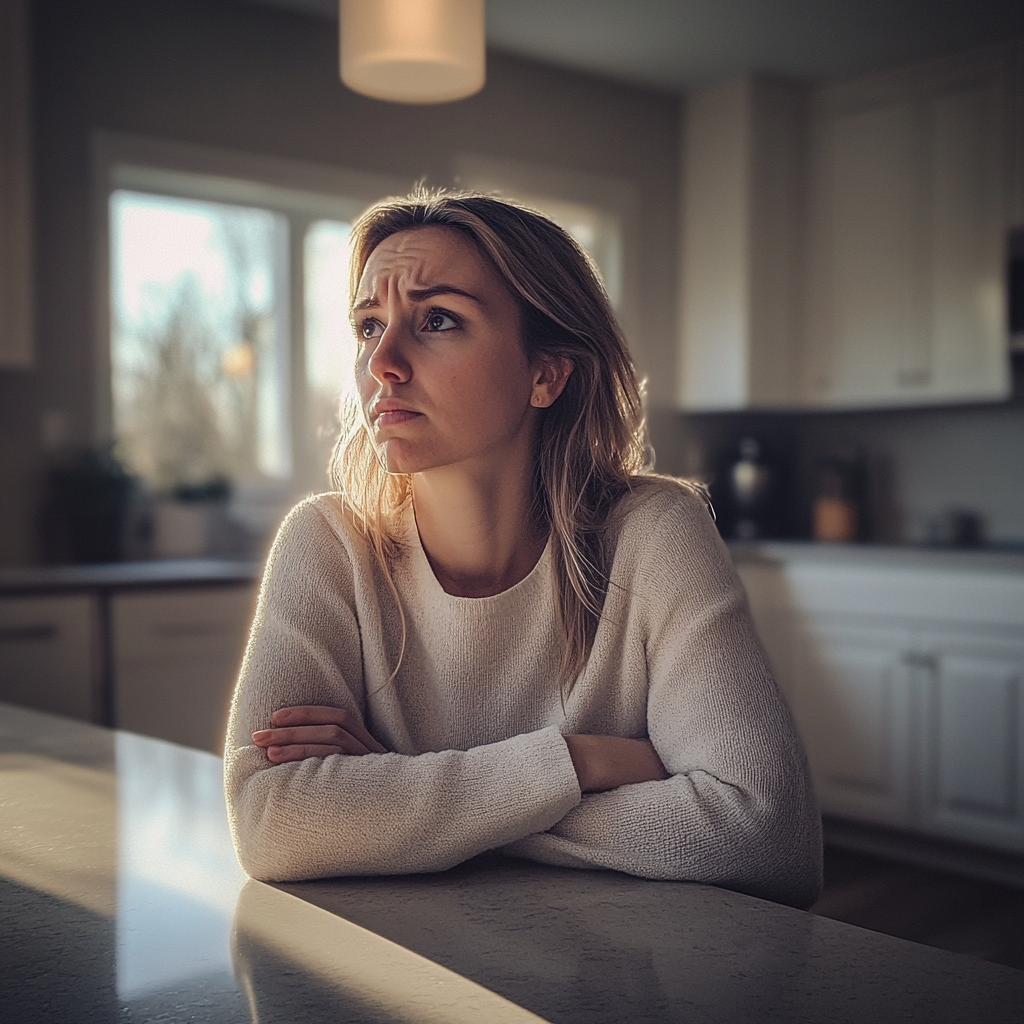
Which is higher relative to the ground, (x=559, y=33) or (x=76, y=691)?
(x=559, y=33)

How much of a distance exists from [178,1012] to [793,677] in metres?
3.51

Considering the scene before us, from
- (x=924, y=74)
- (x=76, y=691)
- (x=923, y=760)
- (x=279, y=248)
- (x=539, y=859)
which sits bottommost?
(x=923, y=760)

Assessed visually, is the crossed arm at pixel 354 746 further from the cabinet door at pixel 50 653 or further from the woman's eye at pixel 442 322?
the cabinet door at pixel 50 653

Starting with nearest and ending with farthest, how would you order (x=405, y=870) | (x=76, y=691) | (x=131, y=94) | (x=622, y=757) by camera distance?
(x=405, y=870) → (x=622, y=757) → (x=76, y=691) → (x=131, y=94)

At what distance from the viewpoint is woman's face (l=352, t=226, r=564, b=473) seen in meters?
1.18

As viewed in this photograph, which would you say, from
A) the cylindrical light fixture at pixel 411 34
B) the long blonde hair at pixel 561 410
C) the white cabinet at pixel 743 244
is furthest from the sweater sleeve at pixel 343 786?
the white cabinet at pixel 743 244

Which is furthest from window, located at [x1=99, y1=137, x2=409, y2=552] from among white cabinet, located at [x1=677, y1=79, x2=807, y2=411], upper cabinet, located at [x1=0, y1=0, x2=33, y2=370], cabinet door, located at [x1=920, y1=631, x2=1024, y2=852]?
cabinet door, located at [x1=920, y1=631, x2=1024, y2=852]

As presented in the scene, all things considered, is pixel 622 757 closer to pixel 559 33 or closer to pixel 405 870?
pixel 405 870

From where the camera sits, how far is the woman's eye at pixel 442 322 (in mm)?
1218

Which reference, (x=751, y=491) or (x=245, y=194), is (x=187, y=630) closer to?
(x=245, y=194)

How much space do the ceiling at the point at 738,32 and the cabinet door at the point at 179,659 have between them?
195 centimetres

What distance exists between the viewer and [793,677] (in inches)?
155

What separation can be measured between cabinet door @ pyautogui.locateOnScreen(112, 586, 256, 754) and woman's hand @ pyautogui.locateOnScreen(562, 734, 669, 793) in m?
2.18

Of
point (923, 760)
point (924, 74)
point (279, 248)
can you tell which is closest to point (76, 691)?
point (279, 248)
